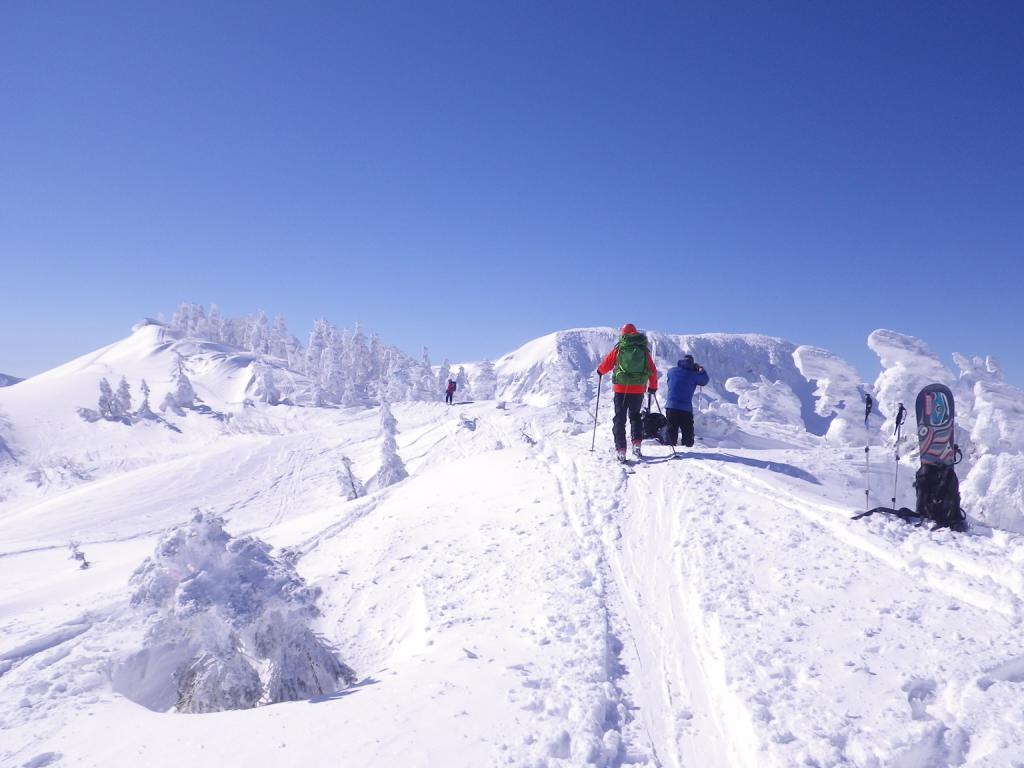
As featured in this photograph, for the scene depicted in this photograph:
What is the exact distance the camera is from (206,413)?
66438 millimetres

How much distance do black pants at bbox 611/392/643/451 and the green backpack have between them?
0.95 ft

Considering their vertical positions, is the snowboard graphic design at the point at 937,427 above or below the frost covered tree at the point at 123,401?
below

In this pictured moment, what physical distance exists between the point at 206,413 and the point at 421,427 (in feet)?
130

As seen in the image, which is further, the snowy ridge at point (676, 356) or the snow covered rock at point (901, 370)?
the snowy ridge at point (676, 356)

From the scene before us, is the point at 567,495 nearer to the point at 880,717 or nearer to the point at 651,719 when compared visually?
the point at 651,719

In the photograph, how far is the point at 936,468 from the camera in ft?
23.3

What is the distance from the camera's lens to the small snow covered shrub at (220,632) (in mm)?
5660

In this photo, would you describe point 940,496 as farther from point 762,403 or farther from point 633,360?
point 762,403

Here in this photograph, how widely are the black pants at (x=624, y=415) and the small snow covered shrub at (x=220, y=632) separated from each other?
21.1 ft

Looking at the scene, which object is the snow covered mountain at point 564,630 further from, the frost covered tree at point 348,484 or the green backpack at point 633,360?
the frost covered tree at point 348,484

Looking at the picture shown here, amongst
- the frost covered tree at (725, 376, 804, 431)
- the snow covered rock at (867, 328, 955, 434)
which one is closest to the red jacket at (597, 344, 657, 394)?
the snow covered rock at (867, 328, 955, 434)

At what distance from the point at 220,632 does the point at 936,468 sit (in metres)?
9.06

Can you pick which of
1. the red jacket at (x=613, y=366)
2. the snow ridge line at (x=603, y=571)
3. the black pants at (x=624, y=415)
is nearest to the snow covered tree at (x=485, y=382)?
the snow ridge line at (x=603, y=571)

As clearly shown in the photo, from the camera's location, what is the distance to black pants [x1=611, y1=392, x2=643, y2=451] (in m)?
10.7
